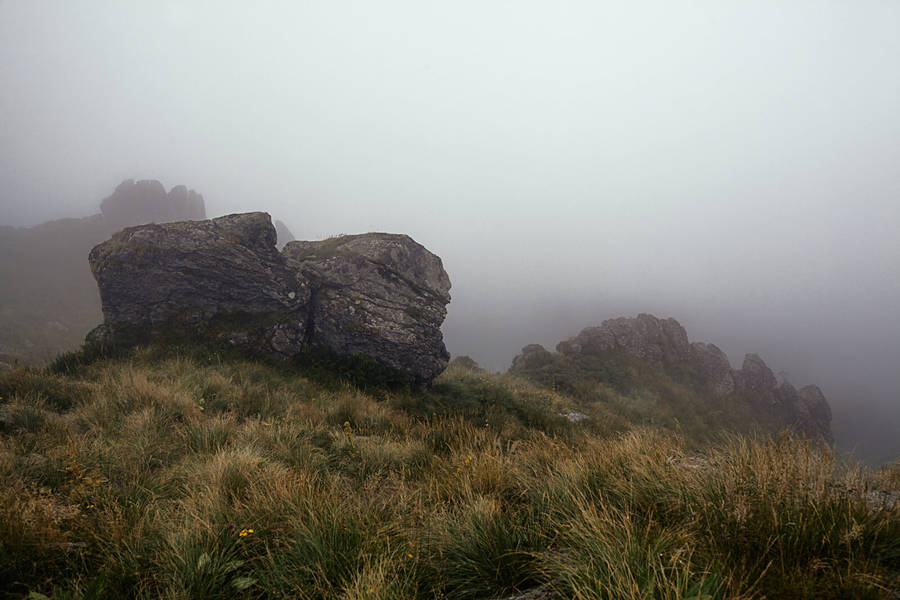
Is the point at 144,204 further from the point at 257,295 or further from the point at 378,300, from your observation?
the point at 378,300

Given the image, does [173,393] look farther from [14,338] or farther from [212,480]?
[14,338]

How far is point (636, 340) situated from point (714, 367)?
9489mm

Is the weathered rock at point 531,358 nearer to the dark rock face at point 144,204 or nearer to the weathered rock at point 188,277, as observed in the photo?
the weathered rock at point 188,277

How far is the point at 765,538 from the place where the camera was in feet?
6.40

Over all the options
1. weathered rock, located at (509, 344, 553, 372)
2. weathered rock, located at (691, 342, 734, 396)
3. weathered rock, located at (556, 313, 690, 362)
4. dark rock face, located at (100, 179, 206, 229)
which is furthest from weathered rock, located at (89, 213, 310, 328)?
dark rock face, located at (100, 179, 206, 229)

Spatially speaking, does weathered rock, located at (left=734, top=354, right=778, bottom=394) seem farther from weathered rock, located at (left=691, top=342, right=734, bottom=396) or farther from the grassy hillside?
the grassy hillside

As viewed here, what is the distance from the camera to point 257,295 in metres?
12.4

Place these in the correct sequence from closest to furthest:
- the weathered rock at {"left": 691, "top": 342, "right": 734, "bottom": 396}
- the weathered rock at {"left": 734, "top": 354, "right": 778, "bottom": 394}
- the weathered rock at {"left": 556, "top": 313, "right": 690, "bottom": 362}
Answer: the weathered rock at {"left": 556, "top": 313, "right": 690, "bottom": 362}
the weathered rock at {"left": 691, "top": 342, "right": 734, "bottom": 396}
the weathered rock at {"left": 734, "top": 354, "right": 778, "bottom": 394}

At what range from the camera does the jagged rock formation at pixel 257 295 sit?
38.9ft

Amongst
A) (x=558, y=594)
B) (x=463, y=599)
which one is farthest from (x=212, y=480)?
(x=558, y=594)

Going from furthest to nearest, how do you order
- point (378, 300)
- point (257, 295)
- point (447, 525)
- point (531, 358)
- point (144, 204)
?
point (144, 204) < point (531, 358) < point (378, 300) < point (257, 295) < point (447, 525)

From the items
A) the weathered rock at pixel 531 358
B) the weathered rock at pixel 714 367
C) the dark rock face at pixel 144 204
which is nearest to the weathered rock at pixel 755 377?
the weathered rock at pixel 714 367

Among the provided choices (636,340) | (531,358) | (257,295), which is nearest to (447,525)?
(257,295)

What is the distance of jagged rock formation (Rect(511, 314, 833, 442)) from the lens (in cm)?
3048
